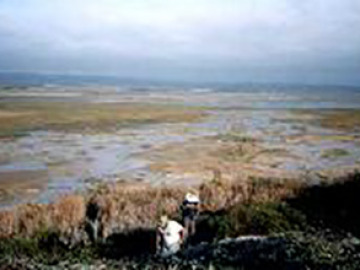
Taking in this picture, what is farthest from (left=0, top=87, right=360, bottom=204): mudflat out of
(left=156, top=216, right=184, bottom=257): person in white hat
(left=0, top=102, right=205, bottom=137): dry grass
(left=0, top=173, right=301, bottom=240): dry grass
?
(left=156, top=216, right=184, bottom=257): person in white hat

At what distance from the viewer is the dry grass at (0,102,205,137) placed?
50.4 m

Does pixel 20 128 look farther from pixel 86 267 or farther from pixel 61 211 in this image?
pixel 86 267

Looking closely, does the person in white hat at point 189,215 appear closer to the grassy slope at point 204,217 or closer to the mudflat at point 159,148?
the grassy slope at point 204,217

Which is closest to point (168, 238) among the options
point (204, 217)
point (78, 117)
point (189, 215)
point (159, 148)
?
point (189, 215)

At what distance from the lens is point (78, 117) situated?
59.8 m

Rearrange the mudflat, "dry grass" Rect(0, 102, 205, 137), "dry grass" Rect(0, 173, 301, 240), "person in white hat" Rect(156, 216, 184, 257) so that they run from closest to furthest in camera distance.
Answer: "person in white hat" Rect(156, 216, 184, 257)
"dry grass" Rect(0, 173, 301, 240)
the mudflat
"dry grass" Rect(0, 102, 205, 137)

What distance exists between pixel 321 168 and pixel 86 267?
23728 mm

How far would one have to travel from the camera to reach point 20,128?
48000 millimetres

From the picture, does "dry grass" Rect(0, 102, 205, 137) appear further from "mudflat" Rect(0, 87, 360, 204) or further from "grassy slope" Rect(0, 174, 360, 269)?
"grassy slope" Rect(0, 174, 360, 269)

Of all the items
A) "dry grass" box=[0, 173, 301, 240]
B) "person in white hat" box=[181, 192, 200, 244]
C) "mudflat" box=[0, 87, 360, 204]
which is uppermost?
"person in white hat" box=[181, 192, 200, 244]

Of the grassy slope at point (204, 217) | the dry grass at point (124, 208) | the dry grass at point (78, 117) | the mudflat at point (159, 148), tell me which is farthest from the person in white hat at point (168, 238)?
the dry grass at point (78, 117)

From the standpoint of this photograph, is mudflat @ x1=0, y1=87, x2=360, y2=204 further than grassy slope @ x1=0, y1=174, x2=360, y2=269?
Yes

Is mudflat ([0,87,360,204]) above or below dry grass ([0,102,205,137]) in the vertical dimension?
above

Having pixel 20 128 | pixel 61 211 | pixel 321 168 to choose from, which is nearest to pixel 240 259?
pixel 61 211
